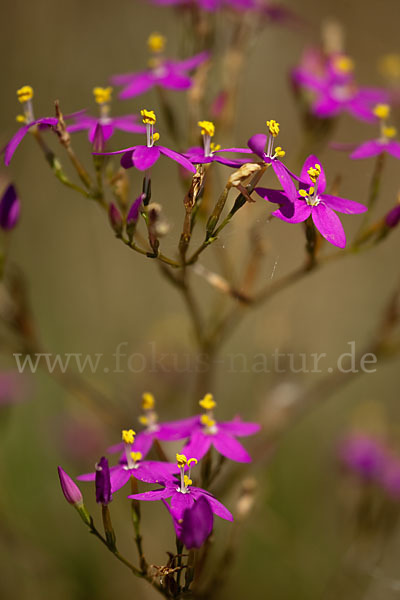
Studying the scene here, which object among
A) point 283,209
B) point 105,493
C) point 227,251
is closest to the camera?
point 105,493

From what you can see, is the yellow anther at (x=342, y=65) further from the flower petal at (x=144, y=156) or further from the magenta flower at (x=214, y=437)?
the magenta flower at (x=214, y=437)

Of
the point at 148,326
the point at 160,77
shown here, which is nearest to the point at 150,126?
the point at 160,77

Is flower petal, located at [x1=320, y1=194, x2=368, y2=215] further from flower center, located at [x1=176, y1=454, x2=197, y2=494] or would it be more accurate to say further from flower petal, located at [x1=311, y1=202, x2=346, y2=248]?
flower center, located at [x1=176, y1=454, x2=197, y2=494]

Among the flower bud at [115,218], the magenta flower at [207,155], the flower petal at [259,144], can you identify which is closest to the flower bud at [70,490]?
the flower bud at [115,218]

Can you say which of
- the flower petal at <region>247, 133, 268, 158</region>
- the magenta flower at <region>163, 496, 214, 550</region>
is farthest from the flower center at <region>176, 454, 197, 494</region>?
the flower petal at <region>247, 133, 268, 158</region>

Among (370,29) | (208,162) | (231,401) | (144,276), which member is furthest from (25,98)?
(370,29)

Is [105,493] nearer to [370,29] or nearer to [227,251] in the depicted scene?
[227,251]

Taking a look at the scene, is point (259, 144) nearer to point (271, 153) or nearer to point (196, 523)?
point (271, 153)
